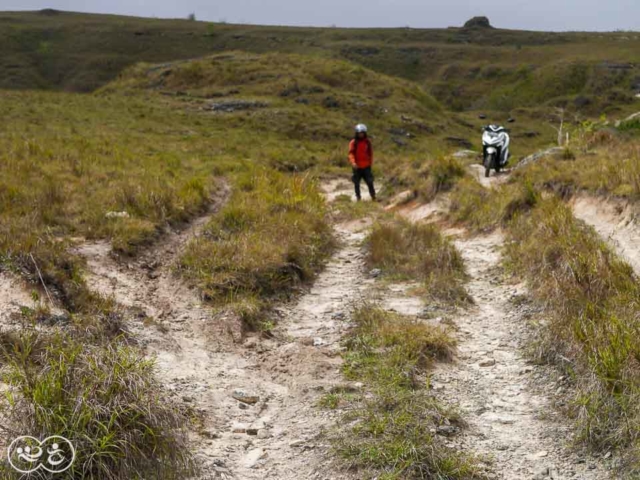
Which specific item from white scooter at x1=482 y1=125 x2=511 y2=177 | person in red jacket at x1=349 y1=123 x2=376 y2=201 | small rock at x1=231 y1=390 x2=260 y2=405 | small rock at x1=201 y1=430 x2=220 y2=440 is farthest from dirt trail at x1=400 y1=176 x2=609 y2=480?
person in red jacket at x1=349 y1=123 x2=376 y2=201

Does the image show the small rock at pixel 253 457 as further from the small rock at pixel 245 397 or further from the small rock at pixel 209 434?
the small rock at pixel 245 397

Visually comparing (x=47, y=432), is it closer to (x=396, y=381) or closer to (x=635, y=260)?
(x=396, y=381)

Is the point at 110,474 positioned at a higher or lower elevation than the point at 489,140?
lower

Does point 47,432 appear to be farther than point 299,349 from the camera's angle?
No

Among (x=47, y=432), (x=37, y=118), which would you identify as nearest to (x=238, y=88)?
(x=37, y=118)

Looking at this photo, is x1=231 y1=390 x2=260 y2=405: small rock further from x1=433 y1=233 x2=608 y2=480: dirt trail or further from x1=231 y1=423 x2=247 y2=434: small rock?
x1=433 y1=233 x2=608 y2=480: dirt trail

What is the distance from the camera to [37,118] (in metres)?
23.5

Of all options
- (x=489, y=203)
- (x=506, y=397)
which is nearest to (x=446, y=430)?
(x=506, y=397)

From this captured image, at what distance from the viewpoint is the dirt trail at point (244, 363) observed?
407cm

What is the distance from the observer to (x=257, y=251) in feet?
25.1

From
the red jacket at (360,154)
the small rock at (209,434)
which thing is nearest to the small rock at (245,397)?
the small rock at (209,434)

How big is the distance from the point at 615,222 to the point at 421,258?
8.43ft

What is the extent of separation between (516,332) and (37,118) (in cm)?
2237

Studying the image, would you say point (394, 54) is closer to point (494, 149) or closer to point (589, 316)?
point (494, 149)
